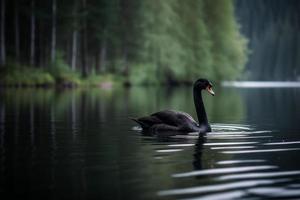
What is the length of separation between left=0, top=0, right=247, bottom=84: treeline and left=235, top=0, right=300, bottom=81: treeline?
2317 inches

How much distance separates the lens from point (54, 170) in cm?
880

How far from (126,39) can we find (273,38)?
91.2m

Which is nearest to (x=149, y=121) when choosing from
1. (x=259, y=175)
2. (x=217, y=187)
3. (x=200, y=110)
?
(x=200, y=110)

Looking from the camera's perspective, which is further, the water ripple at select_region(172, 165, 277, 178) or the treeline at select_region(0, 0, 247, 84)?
the treeline at select_region(0, 0, 247, 84)

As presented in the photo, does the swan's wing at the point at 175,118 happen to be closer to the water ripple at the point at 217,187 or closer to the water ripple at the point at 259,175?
the water ripple at the point at 259,175

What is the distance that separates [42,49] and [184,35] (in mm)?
16232

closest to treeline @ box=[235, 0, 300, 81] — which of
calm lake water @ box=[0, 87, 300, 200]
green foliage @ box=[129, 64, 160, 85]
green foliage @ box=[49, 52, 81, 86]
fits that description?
green foliage @ box=[129, 64, 160, 85]

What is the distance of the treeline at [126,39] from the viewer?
56.4 metres

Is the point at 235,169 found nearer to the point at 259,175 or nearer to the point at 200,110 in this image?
the point at 259,175

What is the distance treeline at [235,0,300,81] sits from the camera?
14312cm

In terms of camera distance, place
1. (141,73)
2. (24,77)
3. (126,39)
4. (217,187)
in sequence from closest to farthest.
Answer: (217,187) → (24,77) → (141,73) → (126,39)

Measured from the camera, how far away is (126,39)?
6850cm

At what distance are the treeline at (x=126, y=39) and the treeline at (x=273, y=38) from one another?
58.8 m

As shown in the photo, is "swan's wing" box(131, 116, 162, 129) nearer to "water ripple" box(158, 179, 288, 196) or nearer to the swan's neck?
the swan's neck
